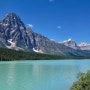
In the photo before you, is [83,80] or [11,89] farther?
[11,89]

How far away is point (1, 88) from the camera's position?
159 ft

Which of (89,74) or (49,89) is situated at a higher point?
(89,74)

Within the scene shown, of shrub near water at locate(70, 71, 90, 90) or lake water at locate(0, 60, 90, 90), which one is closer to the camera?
shrub near water at locate(70, 71, 90, 90)

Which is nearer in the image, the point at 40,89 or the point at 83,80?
the point at 83,80

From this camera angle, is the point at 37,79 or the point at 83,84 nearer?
the point at 83,84

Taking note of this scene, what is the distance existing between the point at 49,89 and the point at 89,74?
19952mm

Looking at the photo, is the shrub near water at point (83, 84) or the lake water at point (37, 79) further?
the lake water at point (37, 79)

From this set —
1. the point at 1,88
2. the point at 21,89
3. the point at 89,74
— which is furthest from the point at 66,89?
the point at 89,74

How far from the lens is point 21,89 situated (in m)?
47.1

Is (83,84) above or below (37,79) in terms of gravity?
above

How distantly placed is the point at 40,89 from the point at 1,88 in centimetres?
821

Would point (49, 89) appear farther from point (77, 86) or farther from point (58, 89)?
point (77, 86)

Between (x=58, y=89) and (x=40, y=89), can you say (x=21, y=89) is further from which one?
(x=58, y=89)

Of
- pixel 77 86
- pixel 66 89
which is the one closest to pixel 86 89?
pixel 77 86
